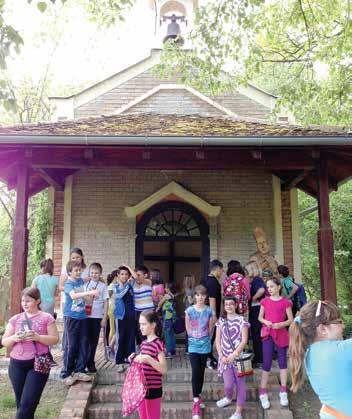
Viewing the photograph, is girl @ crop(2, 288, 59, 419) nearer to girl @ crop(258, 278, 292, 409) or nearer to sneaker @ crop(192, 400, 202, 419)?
sneaker @ crop(192, 400, 202, 419)

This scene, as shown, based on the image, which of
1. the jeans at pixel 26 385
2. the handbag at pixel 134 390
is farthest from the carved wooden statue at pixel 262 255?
the jeans at pixel 26 385

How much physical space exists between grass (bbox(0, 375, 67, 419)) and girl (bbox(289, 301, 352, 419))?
143 inches

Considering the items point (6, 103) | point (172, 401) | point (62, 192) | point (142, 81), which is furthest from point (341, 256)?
point (6, 103)

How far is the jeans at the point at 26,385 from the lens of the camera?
12.9 feet

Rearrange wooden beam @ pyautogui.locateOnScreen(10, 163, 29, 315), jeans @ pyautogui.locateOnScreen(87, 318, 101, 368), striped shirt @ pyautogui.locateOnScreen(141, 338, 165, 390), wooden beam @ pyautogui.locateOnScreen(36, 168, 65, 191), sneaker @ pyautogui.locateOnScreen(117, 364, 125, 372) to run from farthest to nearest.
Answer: wooden beam @ pyautogui.locateOnScreen(36, 168, 65, 191) < wooden beam @ pyautogui.locateOnScreen(10, 163, 29, 315) < sneaker @ pyautogui.locateOnScreen(117, 364, 125, 372) < jeans @ pyautogui.locateOnScreen(87, 318, 101, 368) < striped shirt @ pyautogui.locateOnScreen(141, 338, 165, 390)

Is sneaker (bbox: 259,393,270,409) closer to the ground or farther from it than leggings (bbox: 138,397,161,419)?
closer to the ground

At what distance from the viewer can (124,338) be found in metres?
5.98

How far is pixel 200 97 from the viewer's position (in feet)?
34.6

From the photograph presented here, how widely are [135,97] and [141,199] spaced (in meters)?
2.95

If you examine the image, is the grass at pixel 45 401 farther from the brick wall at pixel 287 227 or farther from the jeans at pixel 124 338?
the brick wall at pixel 287 227

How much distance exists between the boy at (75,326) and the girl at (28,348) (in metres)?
1.37

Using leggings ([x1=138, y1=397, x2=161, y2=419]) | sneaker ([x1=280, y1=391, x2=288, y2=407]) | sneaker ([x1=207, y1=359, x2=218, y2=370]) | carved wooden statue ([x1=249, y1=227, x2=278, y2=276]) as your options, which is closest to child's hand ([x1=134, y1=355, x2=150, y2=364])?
leggings ([x1=138, y1=397, x2=161, y2=419])

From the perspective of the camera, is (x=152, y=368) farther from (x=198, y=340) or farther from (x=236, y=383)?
(x=236, y=383)

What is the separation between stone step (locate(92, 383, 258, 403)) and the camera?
5.48m
